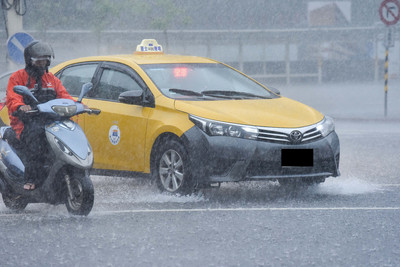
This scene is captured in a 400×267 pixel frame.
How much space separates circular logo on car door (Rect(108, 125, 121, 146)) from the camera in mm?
9219

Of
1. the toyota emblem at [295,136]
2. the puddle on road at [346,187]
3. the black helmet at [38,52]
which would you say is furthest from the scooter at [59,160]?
the puddle on road at [346,187]

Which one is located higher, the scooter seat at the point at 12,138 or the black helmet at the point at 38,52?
the black helmet at the point at 38,52

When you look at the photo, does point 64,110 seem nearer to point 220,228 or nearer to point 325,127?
point 220,228

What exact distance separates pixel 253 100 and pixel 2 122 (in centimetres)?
295

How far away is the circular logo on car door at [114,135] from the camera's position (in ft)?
30.2

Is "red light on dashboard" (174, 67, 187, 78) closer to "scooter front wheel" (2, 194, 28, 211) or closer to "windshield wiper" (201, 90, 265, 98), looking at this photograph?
"windshield wiper" (201, 90, 265, 98)

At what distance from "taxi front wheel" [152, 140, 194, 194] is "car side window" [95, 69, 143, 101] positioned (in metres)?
1.02

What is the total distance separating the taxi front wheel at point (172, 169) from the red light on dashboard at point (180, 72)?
42.7 inches

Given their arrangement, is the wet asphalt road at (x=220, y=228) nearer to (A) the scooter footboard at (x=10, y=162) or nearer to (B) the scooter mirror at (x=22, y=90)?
(A) the scooter footboard at (x=10, y=162)

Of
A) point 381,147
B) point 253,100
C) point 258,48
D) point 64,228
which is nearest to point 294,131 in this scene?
point 253,100

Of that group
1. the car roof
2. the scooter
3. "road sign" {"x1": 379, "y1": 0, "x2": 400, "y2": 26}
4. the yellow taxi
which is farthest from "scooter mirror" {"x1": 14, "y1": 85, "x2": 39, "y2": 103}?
"road sign" {"x1": 379, "y1": 0, "x2": 400, "y2": 26}

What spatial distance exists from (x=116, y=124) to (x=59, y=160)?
1889 mm

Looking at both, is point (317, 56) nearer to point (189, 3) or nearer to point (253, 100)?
point (189, 3)

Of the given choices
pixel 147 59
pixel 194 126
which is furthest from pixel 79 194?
pixel 147 59
